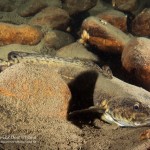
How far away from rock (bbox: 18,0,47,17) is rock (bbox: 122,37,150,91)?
546 cm

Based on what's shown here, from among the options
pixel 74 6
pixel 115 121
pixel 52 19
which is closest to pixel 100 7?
pixel 74 6

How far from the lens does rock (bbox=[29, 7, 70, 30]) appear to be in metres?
8.38

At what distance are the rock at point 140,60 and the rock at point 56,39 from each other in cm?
306

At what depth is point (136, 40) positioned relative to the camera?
484 centimetres

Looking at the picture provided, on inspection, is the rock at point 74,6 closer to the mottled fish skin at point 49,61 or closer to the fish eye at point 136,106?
the mottled fish skin at point 49,61

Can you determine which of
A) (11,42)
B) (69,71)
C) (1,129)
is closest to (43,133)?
(1,129)

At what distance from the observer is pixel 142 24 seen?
8.48 m

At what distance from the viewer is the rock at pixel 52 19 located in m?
8.38

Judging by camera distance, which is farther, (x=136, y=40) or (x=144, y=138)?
(x=136, y=40)

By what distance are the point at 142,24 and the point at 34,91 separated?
6149mm

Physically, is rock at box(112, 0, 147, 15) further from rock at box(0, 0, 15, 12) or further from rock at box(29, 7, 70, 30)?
rock at box(0, 0, 15, 12)

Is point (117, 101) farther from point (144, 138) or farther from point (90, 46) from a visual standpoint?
point (90, 46)

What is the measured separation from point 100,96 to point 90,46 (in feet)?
10.00

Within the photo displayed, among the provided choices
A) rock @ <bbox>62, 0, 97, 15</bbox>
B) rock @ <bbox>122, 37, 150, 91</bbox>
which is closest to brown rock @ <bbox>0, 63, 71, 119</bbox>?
rock @ <bbox>122, 37, 150, 91</bbox>
